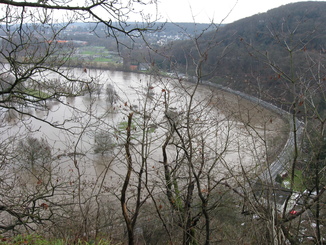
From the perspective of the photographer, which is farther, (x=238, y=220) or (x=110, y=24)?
(x=238, y=220)

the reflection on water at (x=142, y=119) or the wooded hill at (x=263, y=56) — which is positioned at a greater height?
the wooded hill at (x=263, y=56)

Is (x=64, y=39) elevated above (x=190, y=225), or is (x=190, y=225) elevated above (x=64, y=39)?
(x=64, y=39)

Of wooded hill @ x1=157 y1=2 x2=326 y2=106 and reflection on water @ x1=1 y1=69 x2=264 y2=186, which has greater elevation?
wooded hill @ x1=157 y1=2 x2=326 y2=106

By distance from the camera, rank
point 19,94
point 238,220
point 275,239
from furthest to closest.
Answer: point 238,220, point 19,94, point 275,239

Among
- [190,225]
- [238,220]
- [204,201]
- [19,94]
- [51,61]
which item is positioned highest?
[51,61]

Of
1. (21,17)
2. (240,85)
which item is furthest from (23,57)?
(240,85)

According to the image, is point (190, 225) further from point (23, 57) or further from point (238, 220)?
point (238, 220)

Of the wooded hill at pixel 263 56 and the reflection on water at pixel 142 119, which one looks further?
the wooded hill at pixel 263 56

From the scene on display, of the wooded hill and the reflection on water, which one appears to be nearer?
the reflection on water

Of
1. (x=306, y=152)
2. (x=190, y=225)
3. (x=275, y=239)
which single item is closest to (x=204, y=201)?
(x=190, y=225)

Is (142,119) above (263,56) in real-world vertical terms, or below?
below

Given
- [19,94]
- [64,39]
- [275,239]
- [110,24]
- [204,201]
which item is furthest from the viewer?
[64,39]
